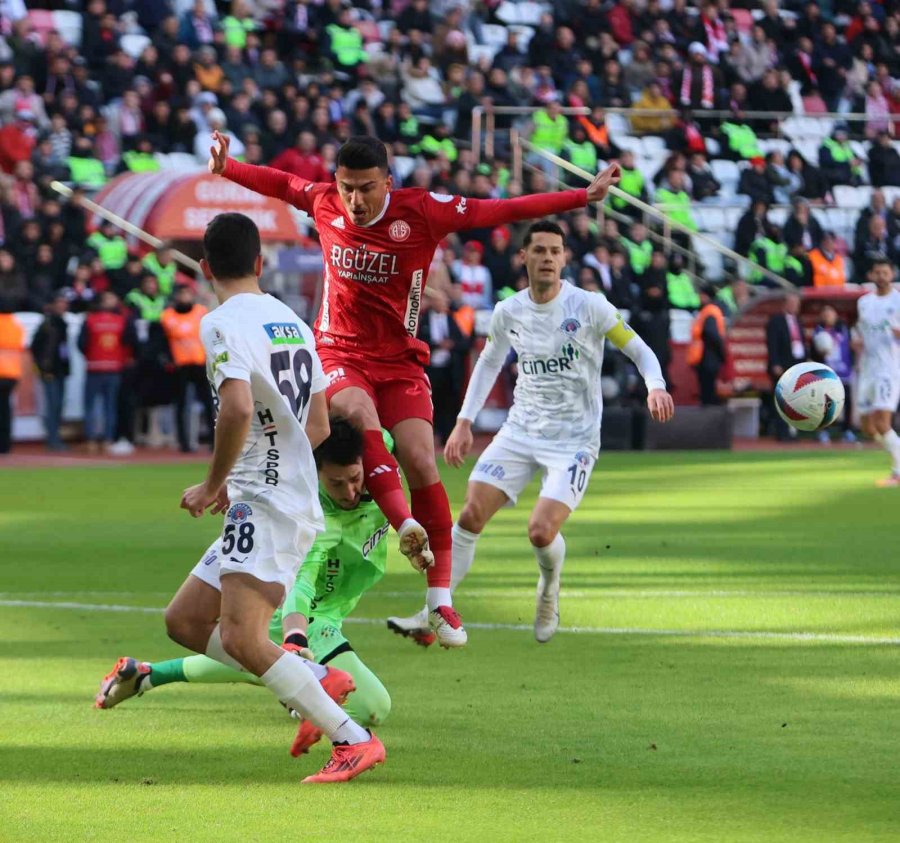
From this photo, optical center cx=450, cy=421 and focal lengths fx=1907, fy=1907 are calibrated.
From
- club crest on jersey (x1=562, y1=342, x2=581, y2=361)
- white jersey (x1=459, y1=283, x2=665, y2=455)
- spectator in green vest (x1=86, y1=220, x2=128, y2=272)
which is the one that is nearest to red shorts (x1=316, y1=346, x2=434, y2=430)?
white jersey (x1=459, y1=283, x2=665, y2=455)

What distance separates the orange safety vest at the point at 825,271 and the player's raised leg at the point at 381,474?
72.6 feet

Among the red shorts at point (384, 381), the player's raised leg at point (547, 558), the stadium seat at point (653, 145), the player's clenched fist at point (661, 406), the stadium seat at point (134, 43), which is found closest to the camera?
the red shorts at point (384, 381)

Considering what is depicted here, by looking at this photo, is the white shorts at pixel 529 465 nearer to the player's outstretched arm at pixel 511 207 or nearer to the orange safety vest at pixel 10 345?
the player's outstretched arm at pixel 511 207

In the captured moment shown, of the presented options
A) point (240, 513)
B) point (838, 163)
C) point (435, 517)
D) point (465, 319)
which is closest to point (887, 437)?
point (465, 319)

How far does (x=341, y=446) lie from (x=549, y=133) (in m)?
23.2

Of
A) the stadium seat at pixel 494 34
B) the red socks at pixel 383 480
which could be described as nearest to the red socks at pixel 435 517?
the red socks at pixel 383 480

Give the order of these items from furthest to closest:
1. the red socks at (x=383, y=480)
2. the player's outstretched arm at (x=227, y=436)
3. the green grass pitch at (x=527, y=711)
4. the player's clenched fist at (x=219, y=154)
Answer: the player's clenched fist at (x=219, y=154), the red socks at (x=383, y=480), the player's outstretched arm at (x=227, y=436), the green grass pitch at (x=527, y=711)

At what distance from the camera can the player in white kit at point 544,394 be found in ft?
34.1

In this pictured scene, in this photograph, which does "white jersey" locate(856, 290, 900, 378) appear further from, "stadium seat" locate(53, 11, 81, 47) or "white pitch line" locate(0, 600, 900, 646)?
"stadium seat" locate(53, 11, 81, 47)

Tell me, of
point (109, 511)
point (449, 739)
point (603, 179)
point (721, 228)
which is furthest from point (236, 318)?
point (721, 228)

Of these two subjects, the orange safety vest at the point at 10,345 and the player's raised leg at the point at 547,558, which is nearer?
the player's raised leg at the point at 547,558

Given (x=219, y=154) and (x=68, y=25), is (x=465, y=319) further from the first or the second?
(x=219, y=154)

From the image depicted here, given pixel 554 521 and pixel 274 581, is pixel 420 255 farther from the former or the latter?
pixel 274 581

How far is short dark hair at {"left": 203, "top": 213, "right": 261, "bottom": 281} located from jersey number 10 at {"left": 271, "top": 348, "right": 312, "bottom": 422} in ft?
1.02
